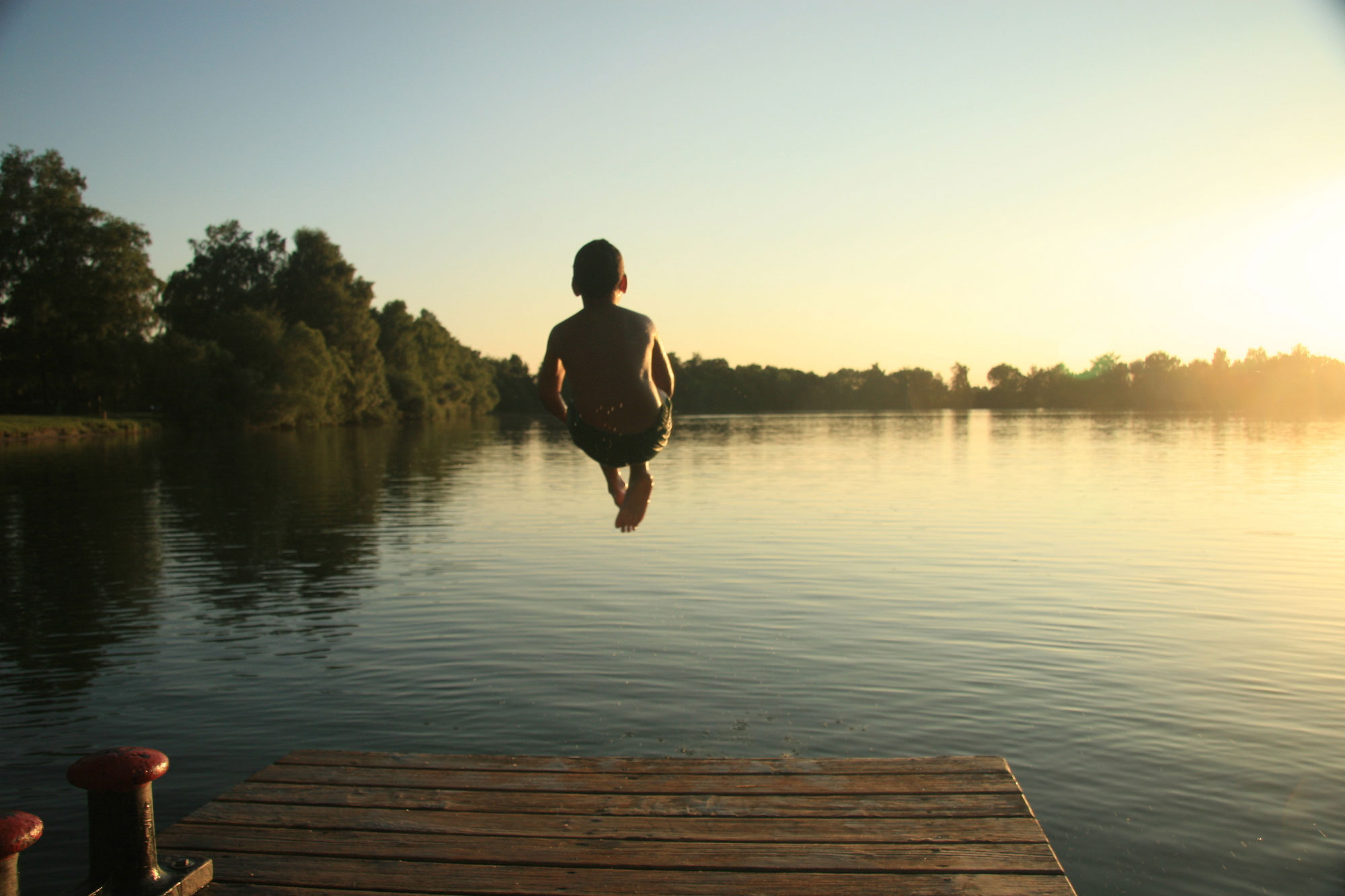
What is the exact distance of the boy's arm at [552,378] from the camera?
191 inches

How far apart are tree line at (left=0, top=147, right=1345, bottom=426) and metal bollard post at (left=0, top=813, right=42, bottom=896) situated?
2840cm

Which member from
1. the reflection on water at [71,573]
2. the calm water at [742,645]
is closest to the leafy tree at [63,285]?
the reflection on water at [71,573]

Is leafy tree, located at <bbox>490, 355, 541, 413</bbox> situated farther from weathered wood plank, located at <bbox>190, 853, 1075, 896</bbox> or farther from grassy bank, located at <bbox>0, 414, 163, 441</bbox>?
weathered wood plank, located at <bbox>190, 853, 1075, 896</bbox>

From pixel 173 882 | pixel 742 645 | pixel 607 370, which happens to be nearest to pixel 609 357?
pixel 607 370

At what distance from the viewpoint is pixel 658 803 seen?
6531 mm

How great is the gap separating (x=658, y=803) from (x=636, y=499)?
2.32 meters

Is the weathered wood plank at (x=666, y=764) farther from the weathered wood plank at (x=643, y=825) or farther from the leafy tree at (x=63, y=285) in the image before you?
the leafy tree at (x=63, y=285)

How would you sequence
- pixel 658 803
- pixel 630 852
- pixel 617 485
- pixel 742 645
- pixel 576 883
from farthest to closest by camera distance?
pixel 742 645
pixel 658 803
pixel 630 852
pixel 617 485
pixel 576 883

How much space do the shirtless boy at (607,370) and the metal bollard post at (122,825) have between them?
9.16ft

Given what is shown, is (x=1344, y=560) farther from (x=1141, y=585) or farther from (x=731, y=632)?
(x=731, y=632)

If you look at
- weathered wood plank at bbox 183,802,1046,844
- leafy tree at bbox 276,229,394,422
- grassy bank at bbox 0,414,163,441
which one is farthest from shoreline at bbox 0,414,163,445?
weathered wood plank at bbox 183,802,1046,844

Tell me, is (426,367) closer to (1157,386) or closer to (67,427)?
(67,427)

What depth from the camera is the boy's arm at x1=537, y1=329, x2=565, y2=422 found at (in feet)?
15.9

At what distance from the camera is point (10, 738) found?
9.98 m
